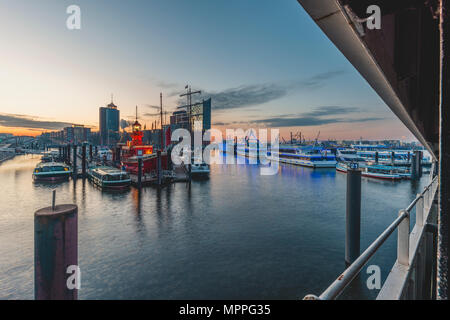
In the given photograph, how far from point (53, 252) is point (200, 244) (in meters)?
13.5

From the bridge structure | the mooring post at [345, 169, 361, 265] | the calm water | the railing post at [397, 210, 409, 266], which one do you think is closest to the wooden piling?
the bridge structure

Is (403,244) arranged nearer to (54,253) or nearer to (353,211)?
(54,253)

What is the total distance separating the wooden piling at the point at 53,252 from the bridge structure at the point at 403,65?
3.01 metres

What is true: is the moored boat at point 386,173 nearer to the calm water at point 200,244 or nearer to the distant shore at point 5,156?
the calm water at point 200,244

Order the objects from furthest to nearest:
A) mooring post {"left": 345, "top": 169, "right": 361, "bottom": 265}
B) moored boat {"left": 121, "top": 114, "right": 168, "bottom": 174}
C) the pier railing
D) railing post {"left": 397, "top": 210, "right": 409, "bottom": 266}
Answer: moored boat {"left": 121, "top": 114, "right": 168, "bottom": 174}
mooring post {"left": 345, "top": 169, "right": 361, "bottom": 265}
railing post {"left": 397, "top": 210, "right": 409, "bottom": 266}
the pier railing

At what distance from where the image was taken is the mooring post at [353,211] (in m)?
10.9

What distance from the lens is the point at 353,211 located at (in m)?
11.2

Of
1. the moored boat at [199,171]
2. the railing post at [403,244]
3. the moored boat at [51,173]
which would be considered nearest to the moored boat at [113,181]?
the moored boat at [51,173]

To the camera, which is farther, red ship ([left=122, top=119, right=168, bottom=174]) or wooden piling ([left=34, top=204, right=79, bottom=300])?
red ship ([left=122, top=119, right=168, bottom=174])

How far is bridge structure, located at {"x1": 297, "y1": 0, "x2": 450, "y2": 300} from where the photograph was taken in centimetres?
121

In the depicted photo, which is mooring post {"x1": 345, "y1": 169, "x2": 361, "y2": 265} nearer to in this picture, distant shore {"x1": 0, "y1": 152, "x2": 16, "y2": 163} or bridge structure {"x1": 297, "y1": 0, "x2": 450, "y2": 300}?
bridge structure {"x1": 297, "y1": 0, "x2": 450, "y2": 300}

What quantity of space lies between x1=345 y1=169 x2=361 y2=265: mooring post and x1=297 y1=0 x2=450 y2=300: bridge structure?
18.0 ft

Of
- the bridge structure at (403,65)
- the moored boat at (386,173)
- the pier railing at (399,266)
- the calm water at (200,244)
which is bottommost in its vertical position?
the calm water at (200,244)
